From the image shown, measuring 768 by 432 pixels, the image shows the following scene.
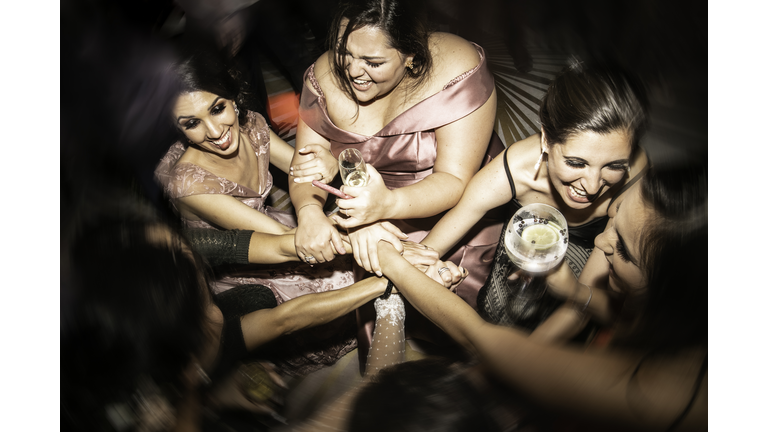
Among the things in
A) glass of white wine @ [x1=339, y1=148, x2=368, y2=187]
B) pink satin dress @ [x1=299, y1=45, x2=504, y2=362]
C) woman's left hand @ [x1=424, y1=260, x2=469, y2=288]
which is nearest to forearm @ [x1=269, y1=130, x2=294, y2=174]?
pink satin dress @ [x1=299, y1=45, x2=504, y2=362]

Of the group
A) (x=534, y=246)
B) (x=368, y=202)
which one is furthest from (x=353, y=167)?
(x=534, y=246)

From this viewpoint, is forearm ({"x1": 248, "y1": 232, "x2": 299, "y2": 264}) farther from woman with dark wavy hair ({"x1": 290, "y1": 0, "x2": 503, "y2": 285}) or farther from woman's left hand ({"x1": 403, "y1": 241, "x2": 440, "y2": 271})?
woman's left hand ({"x1": 403, "y1": 241, "x2": 440, "y2": 271})

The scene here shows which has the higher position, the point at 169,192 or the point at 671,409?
the point at 169,192

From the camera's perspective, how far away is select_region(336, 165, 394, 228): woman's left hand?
0.81m

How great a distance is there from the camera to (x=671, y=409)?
0.54 metres

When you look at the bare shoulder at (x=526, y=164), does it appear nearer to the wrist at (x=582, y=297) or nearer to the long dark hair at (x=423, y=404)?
the wrist at (x=582, y=297)

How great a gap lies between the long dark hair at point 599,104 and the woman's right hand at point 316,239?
0.49 meters

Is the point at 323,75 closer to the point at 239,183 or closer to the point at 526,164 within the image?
the point at 239,183

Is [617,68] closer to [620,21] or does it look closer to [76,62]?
[620,21]

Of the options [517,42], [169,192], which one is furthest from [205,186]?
[517,42]

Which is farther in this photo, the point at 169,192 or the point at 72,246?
the point at 169,192

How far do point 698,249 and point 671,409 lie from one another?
0.79 ft

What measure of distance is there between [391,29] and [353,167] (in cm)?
27

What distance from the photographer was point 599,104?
64 centimetres
